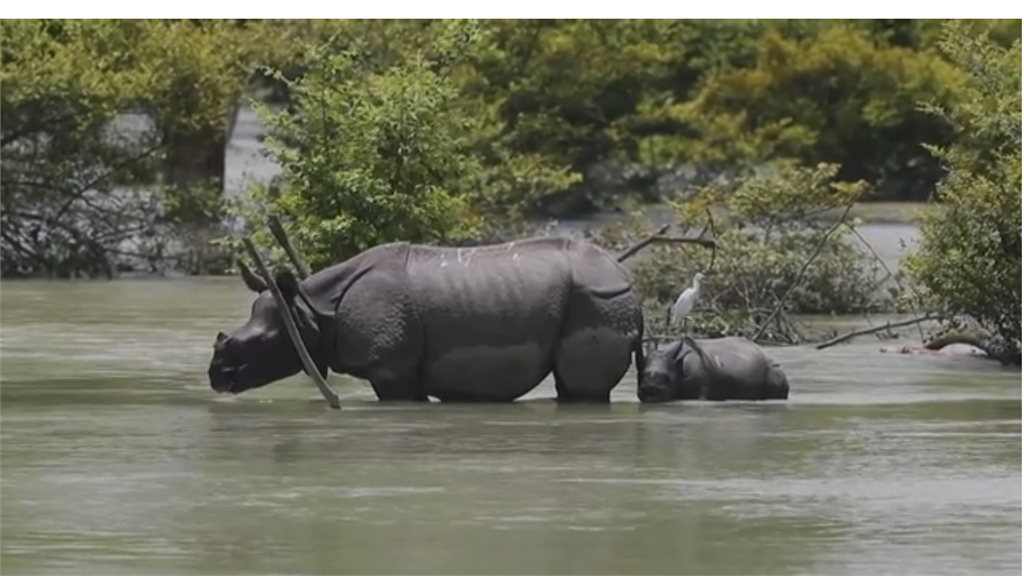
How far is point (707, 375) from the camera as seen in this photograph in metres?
16.2

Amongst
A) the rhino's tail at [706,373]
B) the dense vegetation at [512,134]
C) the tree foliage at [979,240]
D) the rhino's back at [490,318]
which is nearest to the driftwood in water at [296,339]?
the rhino's back at [490,318]

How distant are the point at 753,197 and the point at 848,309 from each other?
1163mm

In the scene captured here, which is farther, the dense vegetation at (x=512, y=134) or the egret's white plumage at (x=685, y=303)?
the dense vegetation at (x=512, y=134)

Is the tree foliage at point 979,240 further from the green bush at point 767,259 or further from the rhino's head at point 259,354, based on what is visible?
the rhino's head at point 259,354

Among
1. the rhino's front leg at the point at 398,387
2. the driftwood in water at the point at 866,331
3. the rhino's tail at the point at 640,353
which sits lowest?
the driftwood in water at the point at 866,331

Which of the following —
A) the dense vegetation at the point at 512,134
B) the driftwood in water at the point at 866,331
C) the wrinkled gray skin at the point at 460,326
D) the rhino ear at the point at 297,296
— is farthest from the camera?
the dense vegetation at the point at 512,134

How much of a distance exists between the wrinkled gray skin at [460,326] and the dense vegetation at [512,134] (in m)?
3.39

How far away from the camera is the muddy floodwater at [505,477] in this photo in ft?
35.9

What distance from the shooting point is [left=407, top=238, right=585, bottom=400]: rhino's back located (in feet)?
51.9

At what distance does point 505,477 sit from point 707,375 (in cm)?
334

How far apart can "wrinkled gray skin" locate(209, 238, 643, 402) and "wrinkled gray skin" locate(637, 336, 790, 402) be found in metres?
0.18

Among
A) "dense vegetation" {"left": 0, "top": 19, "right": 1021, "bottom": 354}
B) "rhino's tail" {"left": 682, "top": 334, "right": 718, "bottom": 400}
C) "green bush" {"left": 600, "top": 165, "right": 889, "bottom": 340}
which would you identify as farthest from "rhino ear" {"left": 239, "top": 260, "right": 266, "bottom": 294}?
"green bush" {"left": 600, "top": 165, "right": 889, "bottom": 340}

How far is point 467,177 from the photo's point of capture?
20.9 meters
